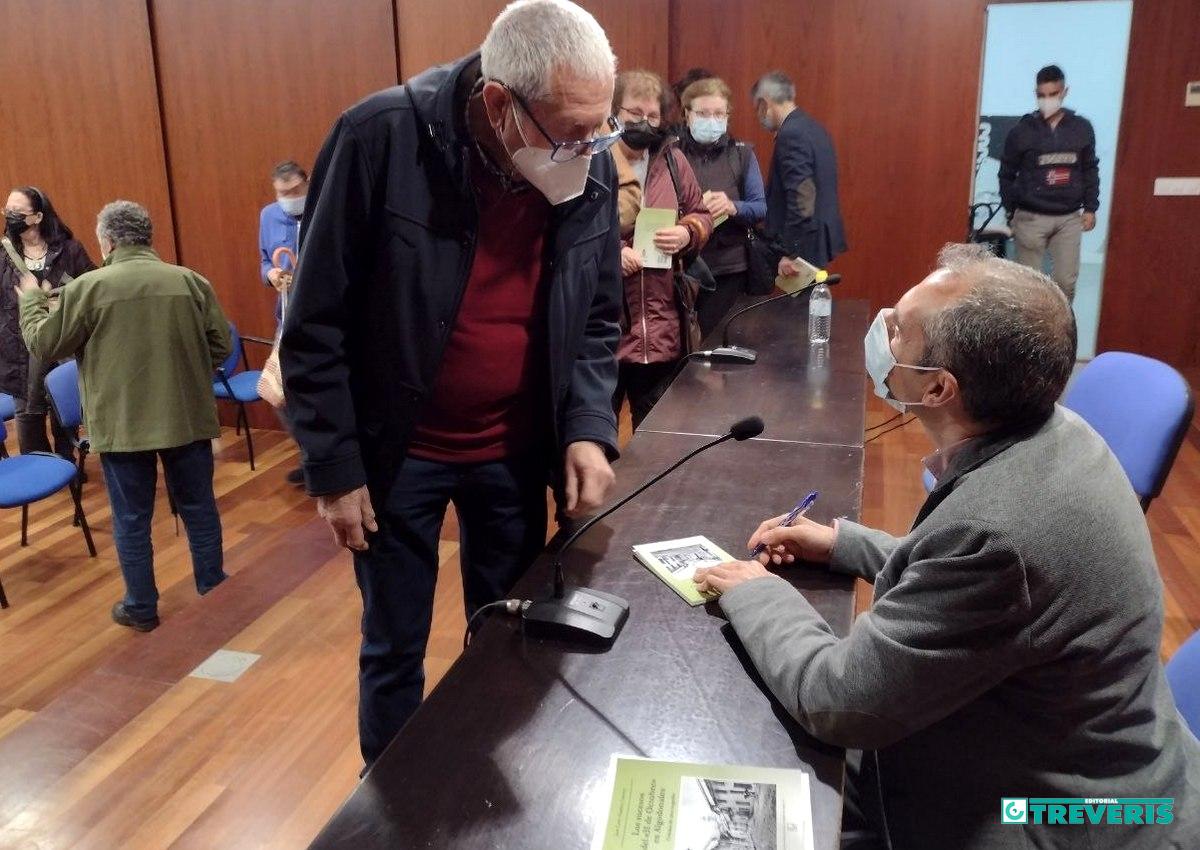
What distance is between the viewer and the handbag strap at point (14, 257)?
3879mm

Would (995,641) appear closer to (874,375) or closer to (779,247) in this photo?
(874,375)

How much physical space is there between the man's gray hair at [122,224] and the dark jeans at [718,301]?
2006mm

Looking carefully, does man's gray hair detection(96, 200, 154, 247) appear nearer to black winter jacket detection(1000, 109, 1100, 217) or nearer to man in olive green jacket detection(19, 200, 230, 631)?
man in olive green jacket detection(19, 200, 230, 631)

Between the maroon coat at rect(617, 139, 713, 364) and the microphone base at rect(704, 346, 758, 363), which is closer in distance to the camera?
the microphone base at rect(704, 346, 758, 363)

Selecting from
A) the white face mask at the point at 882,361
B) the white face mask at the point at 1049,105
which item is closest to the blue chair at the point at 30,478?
the white face mask at the point at 882,361

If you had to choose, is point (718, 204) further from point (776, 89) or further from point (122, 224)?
point (122, 224)

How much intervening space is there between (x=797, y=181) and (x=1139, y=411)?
254cm

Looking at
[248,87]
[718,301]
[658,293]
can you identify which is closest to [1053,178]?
[718,301]

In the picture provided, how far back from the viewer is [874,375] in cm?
129

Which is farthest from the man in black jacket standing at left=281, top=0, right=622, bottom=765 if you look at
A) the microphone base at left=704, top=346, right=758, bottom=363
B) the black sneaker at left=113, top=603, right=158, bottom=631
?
the black sneaker at left=113, top=603, right=158, bottom=631

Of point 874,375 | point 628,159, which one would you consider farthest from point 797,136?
point 874,375

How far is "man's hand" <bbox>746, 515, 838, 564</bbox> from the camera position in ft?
4.81

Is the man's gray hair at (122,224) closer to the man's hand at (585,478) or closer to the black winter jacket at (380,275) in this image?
the black winter jacket at (380,275)

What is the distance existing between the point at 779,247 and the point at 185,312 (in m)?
2.57
